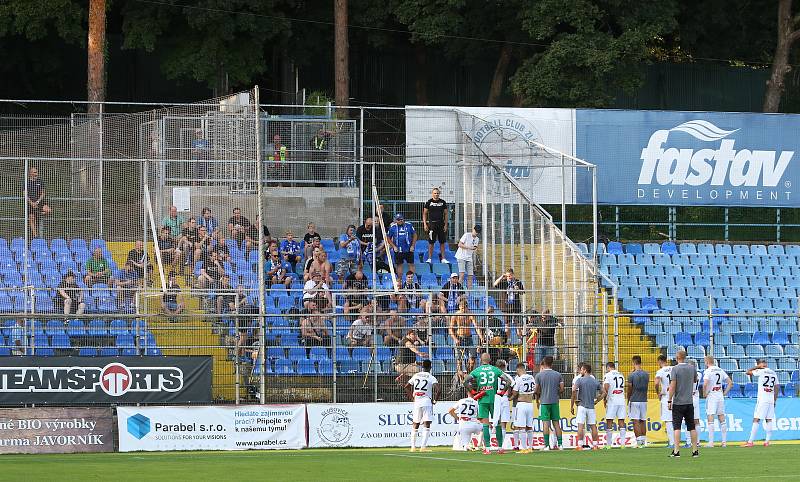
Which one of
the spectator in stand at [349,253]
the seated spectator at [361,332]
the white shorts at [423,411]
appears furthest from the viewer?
the spectator in stand at [349,253]

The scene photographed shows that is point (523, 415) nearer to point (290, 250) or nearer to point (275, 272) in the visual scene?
point (275, 272)

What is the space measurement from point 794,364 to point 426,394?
37.5 ft

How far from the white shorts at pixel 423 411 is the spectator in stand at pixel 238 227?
19.0 ft

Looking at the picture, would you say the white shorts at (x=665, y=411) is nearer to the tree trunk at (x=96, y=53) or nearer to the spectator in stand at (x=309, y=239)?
the spectator in stand at (x=309, y=239)

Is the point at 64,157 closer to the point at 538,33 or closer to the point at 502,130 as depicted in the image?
the point at 502,130

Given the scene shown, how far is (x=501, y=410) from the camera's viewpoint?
24.0 m

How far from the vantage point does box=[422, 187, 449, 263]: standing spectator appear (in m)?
31.3

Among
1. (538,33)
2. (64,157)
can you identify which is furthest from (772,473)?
(538,33)

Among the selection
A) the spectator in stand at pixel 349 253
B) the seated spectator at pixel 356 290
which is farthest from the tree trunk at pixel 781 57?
the seated spectator at pixel 356 290

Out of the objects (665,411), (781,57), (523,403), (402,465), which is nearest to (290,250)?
(523,403)

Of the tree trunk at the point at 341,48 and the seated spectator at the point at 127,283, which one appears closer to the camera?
the seated spectator at the point at 127,283

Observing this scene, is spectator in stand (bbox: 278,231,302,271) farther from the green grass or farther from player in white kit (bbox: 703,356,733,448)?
player in white kit (bbox: 703,356,733,448)

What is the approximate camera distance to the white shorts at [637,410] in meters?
25.2

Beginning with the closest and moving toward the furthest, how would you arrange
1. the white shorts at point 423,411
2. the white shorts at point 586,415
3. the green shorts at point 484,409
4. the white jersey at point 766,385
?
1. the green shorts at point 484,409
2. the white shorts at point 423,411
3. the white shorts at point 586,415
4. the white jersey at point 766,385
